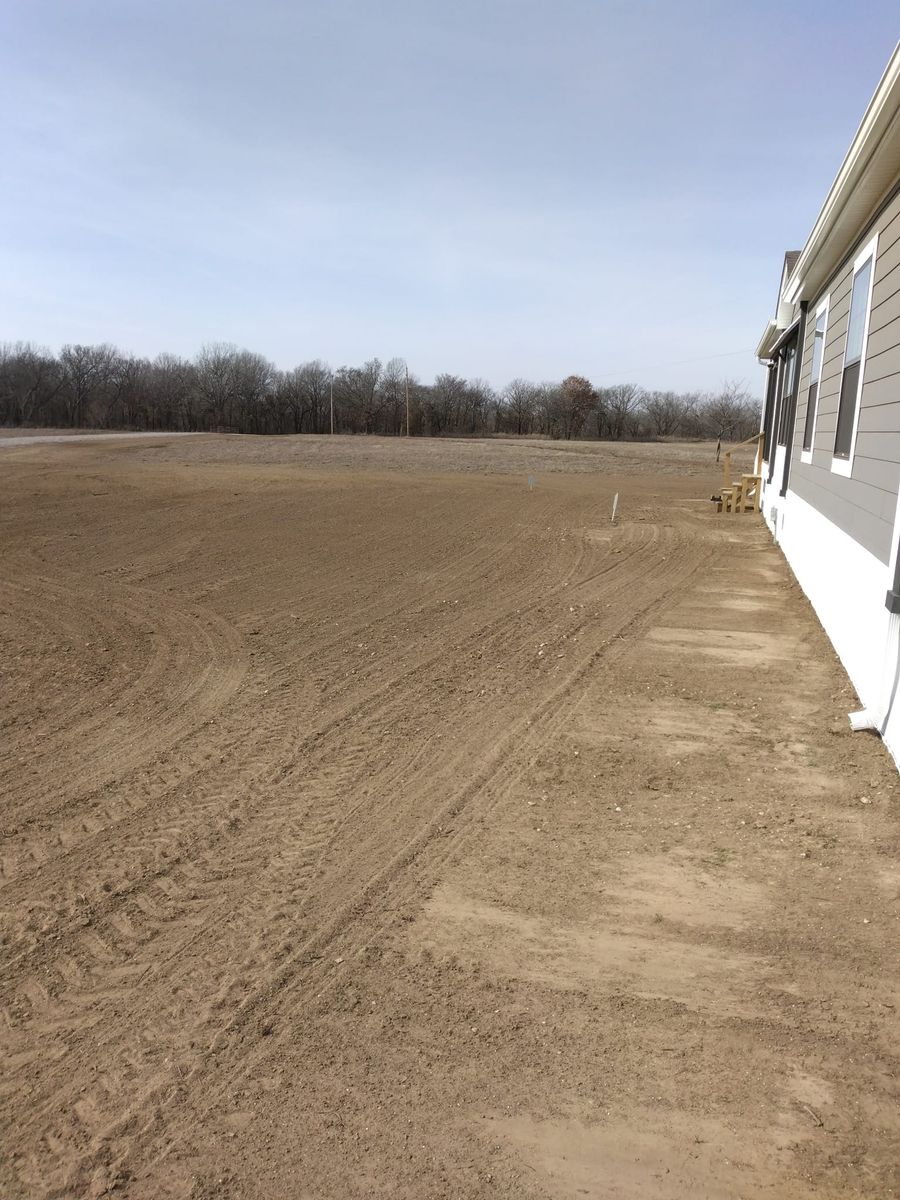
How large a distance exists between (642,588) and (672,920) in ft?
24.0

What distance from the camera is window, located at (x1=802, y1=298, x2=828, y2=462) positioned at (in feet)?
32.5

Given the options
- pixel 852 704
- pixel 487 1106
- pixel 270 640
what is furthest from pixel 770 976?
pixel 270 640

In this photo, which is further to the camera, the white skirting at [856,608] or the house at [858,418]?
the house at [858,418]

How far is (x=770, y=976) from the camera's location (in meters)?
3.10

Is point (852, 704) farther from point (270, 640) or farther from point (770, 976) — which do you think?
point (270, 640)

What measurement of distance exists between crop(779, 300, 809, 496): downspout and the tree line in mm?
58721

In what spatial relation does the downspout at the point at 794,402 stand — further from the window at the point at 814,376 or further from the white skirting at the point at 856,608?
the white skirting at the point at 856,608

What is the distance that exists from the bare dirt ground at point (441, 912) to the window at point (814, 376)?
315cm

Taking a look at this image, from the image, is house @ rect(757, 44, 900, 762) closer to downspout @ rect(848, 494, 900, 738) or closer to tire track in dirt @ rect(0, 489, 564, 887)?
downspout @ rect(848, 494, 900, 738)

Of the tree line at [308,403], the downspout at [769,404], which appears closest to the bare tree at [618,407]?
the tree line at [308,403]

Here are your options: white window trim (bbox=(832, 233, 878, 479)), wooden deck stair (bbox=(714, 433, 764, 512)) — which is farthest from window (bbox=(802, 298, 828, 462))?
wooden deck stair (bbox=(714, 433, 764, 512))

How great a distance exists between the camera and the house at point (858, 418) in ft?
17.1

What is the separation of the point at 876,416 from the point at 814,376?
471 centimetres

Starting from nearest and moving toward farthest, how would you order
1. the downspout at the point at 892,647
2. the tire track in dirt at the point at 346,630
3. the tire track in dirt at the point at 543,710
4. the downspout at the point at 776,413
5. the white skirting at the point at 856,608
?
the tire track in dirt at the point at 543,710 → the tire track in dirt at the point at 346,630 → the downspout at the point at 892,647 → the white skirting at the point at 856,608 → the downspout at the point at 776,413
